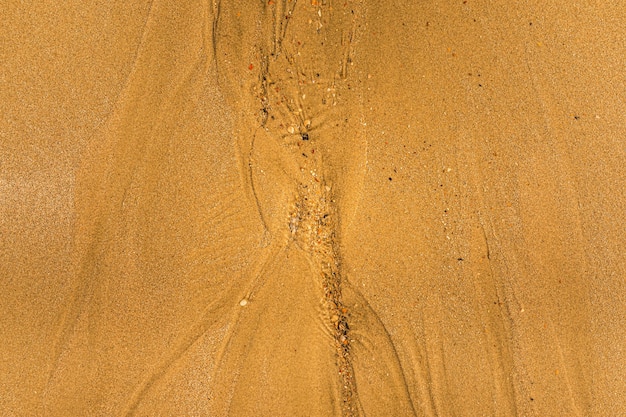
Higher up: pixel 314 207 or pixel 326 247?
pixel 314 207

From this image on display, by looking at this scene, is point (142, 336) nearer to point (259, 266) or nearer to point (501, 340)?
point (259, 266)

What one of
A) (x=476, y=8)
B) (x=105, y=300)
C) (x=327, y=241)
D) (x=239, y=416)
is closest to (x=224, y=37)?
(x=327, y=241)

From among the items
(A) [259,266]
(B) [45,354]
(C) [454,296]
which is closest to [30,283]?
(B) [45,354]

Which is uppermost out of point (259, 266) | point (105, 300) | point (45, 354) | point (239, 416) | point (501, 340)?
point (259, 266)

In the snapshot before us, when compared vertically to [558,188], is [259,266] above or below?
below

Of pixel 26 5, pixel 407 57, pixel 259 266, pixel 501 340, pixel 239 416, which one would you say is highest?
pixel 26 5

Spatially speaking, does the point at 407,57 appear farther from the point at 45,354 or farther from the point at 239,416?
the point at 45,354
